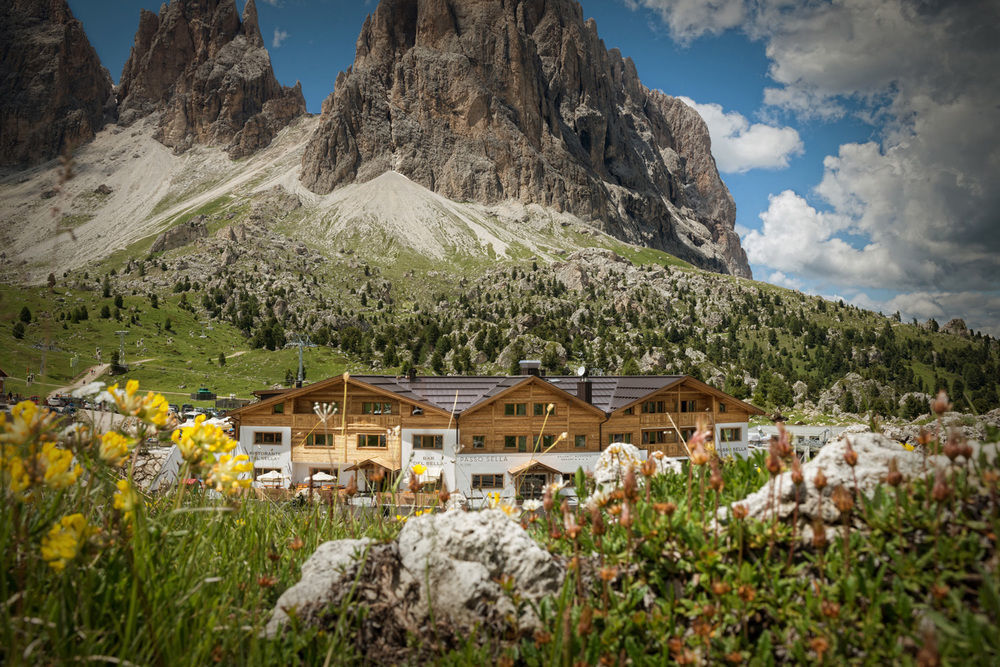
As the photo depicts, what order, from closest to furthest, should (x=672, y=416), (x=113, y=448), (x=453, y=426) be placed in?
(x=113, y=448), (x=453, y=426), (x=672, y=416)

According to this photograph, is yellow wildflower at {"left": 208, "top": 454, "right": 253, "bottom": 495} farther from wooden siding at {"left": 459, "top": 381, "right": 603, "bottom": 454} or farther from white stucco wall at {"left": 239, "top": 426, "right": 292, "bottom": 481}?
white stucco wall at {"left": 239, "top": 426, "right": 292, "bottom": 481}

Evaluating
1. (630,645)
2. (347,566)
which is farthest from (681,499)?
(347,566)

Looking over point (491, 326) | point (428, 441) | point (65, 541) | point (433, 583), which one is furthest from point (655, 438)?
point (491, 326)

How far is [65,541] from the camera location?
94.1 inches

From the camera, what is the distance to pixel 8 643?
2.24 m

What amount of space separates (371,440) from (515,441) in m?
9.68

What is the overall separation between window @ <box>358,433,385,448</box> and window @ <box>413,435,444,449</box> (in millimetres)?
2479

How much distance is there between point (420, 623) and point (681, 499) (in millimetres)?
2171

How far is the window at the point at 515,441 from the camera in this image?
35.4m

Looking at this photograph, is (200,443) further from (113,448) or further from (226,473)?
(113,448)

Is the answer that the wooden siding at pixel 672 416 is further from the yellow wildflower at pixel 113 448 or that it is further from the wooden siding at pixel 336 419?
the yellow wildflower at pixel 113 448

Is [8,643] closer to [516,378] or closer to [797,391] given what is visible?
[516,378]

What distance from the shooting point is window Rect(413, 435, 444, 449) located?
35.5m

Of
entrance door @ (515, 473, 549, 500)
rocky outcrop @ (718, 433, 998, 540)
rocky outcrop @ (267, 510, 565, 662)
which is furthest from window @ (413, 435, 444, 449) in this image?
rocky outcrop @ (718, 433, 998, 540)
